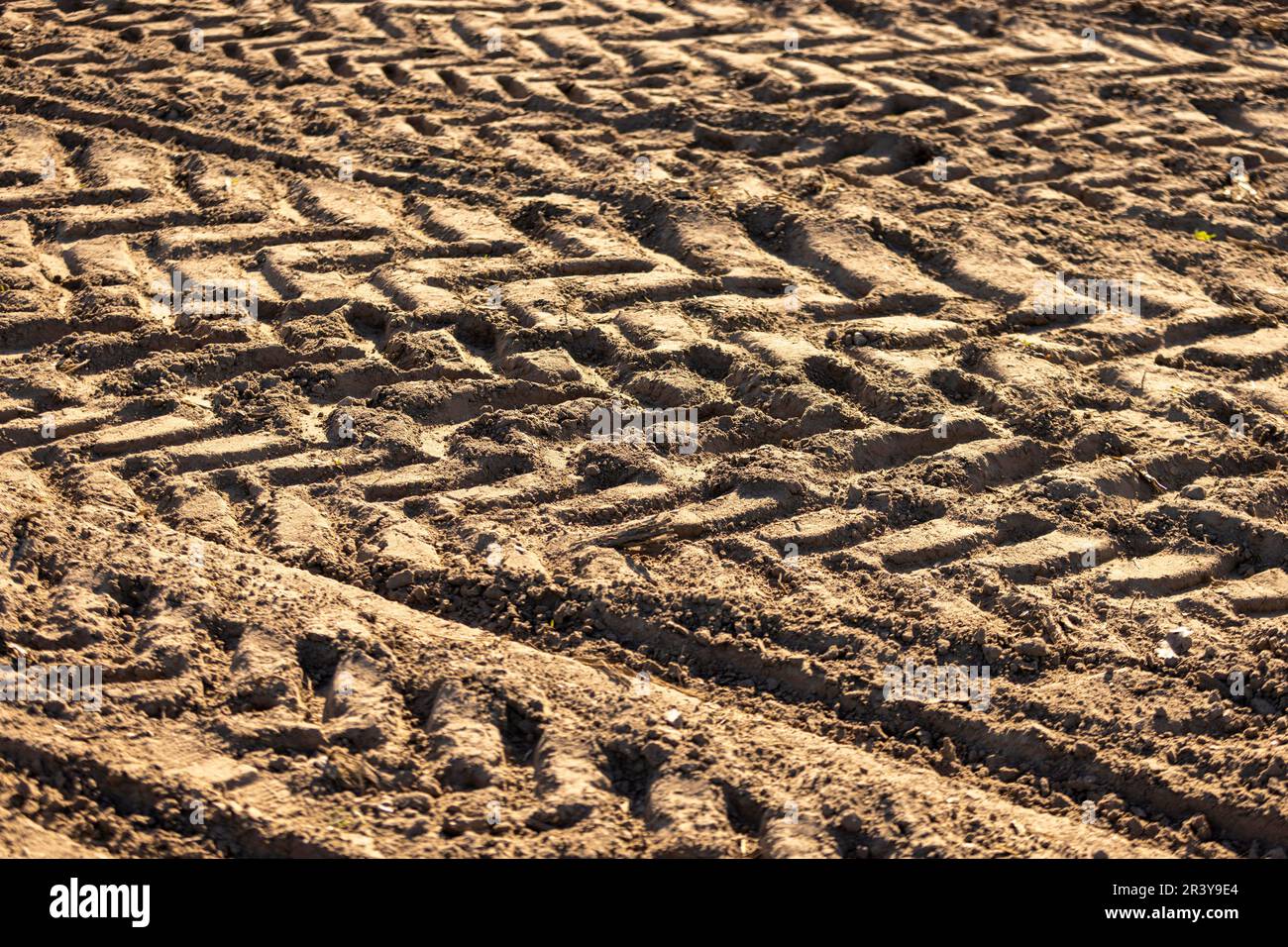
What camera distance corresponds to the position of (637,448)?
411 centimetres

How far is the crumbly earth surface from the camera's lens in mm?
3029

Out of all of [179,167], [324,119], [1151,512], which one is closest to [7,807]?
[1151,512]

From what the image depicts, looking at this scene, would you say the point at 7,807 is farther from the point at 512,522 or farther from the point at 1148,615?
the point at 1148,615

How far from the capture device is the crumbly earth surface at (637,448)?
3.03 metres

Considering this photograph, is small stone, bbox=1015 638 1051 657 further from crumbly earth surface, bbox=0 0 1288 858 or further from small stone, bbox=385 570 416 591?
small stone, bbox=385 570 416 591

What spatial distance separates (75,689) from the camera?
312cm

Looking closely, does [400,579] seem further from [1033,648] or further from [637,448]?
[1033,648]

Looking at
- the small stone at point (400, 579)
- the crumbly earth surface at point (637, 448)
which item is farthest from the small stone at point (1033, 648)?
the small stone at point (400, 579)

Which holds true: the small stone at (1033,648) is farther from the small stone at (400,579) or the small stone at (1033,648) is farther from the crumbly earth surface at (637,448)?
the small stone at (400,579)

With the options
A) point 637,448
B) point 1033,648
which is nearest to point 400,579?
point 637,448

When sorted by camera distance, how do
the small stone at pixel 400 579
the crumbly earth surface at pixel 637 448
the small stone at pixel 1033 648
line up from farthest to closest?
1. the small stone at pixel 400 579
2. the small stone at pixel 1033 648
3. the crumbly earth surface at pixel 637 448
